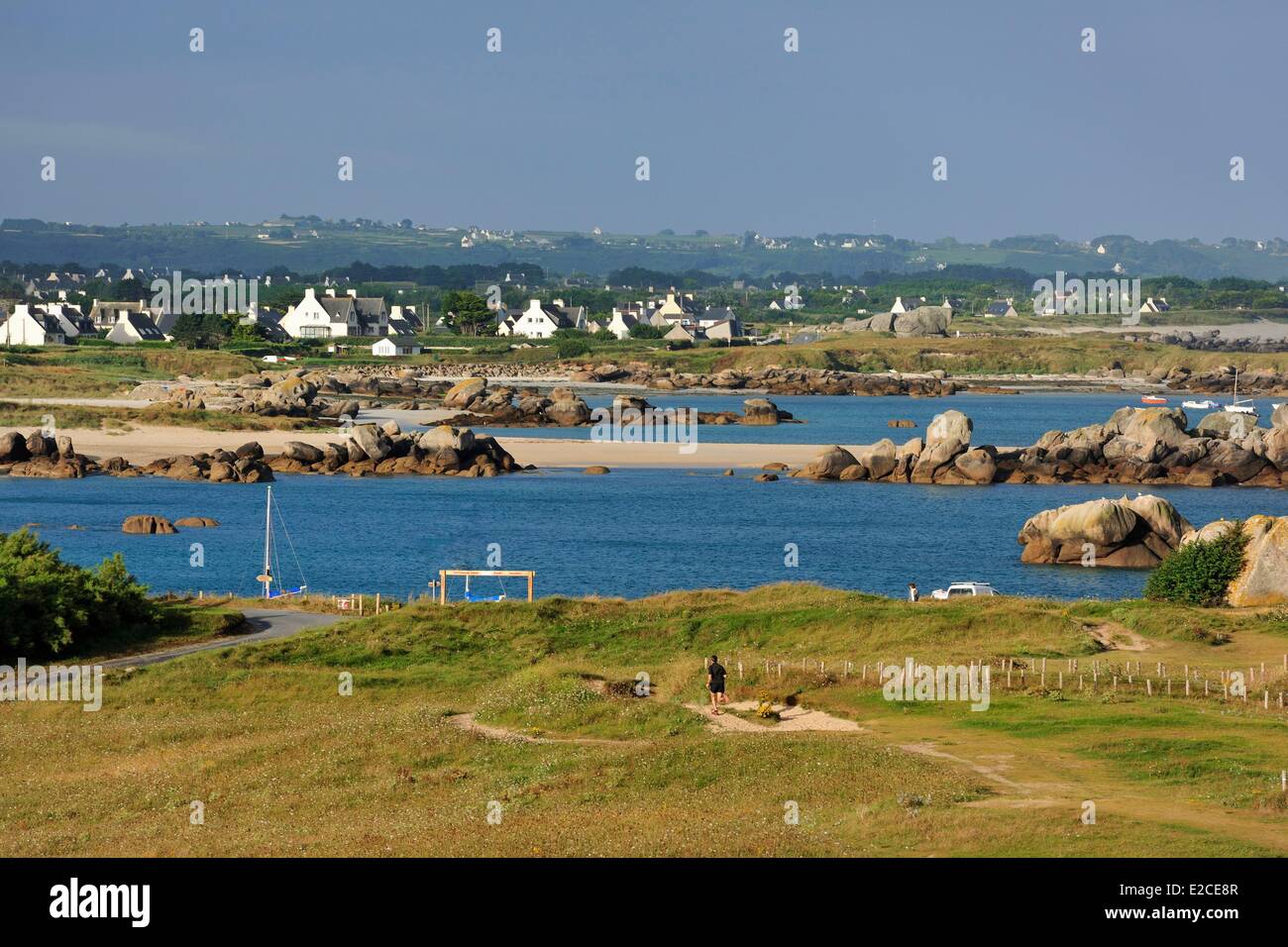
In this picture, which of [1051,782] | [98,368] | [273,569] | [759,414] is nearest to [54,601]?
[273,569]

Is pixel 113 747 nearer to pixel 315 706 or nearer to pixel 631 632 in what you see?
pixel 315 706

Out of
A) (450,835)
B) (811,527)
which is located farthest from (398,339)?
(450,835)

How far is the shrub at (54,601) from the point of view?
36.2 metres

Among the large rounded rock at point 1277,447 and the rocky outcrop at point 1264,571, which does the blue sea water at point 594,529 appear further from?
the rocky outcrop at point 1264,571

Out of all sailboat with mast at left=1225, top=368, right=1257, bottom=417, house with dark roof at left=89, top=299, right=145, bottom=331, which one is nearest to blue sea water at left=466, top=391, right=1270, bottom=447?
sailboat with mast at left=1225, top=368, right=1257, bottom=417

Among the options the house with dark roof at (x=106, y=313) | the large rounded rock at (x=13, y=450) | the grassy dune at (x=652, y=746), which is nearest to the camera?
the grassy dune at (x=652, y=746)

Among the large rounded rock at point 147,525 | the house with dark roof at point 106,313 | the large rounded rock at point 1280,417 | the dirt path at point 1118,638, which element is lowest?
the large rounded rock at point 147,525

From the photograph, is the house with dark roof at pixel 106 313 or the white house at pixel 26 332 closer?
the white house at pixel 26 332

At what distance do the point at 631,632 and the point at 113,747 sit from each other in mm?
12862

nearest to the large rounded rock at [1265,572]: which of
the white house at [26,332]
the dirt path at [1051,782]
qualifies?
the dirt path at [1051,782]

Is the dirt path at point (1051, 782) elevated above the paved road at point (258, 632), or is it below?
above

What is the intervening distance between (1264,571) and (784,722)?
18.8m

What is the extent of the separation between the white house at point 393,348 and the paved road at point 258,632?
127 metres

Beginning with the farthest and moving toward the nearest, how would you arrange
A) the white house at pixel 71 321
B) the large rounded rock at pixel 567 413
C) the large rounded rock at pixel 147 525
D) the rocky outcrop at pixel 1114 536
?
the white house at pixel 71 321 < the large rounded rock at pixel 567 413 < the large rounded rock at pixel 147 525 < the rocky outcrop at pixel 1114 536
